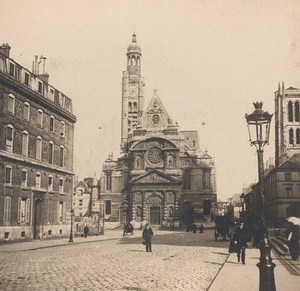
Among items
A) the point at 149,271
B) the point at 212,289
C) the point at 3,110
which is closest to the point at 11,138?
the point at 3,110

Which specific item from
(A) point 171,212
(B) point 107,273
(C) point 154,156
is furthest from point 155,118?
(B) point 107,273

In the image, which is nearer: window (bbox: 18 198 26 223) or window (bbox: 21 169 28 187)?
window (bbox: 18 198 26 223)

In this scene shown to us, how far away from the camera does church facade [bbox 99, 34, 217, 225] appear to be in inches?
2625

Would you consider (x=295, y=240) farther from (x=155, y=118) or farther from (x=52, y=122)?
(x=155, y=118)

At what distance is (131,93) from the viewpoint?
287 feet

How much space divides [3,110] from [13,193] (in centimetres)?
574

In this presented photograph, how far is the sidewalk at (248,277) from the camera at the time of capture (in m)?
11.1

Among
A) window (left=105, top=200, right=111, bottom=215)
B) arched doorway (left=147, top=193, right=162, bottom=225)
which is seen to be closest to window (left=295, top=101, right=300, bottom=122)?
arched doorway (left=147, top=193, right=162, bottom=225)

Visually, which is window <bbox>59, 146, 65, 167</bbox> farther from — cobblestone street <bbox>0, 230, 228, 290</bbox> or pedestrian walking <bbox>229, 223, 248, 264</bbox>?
pedestrian walking <bbox>229, 223, 248, 264</bbox>

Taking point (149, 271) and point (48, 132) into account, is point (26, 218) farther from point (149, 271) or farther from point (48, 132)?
point (149, 271)

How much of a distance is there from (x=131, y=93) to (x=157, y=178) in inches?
1036

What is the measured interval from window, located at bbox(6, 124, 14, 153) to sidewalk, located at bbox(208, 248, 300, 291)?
18147 mm

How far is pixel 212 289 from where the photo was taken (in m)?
10.8

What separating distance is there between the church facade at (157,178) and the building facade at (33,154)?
27.9 metres
